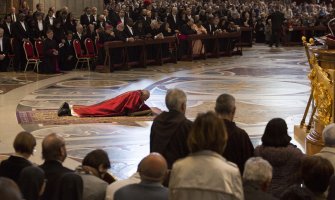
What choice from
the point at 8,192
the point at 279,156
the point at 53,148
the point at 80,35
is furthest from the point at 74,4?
the point at 8,192

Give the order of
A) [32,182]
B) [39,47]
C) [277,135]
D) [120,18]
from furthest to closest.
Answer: [120,18]
[39,47]
[277,135]
[32,182]

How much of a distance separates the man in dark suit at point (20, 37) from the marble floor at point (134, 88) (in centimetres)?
82

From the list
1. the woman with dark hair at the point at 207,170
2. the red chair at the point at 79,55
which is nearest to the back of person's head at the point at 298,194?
the woman with dark hair at the point at 207,170

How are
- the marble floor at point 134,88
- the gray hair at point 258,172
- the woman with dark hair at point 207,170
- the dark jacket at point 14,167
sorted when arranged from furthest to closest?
the marble floor at point 134,88, the dark jacket at point 14,167, the gray hair at point 258,172, the woman with dark hair at point 207,170

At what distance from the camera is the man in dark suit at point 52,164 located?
512 centimetres

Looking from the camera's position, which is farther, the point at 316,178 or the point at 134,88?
the point at 134,88

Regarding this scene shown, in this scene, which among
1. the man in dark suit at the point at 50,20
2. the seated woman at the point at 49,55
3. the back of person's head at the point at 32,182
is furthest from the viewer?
the man in dark suit at the point at 50,20

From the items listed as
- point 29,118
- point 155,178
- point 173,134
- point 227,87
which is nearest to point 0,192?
point 155,178

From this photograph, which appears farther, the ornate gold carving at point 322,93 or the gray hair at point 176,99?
the ornate gold carving at point 322,93

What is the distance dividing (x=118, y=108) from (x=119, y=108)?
2 centimetres

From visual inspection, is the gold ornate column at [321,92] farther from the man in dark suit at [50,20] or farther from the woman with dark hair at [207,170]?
the man in dark suit at [50,20]

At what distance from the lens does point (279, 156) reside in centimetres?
556

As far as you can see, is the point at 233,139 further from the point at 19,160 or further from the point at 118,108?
the point at 118,108

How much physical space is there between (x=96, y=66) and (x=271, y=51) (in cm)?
902
